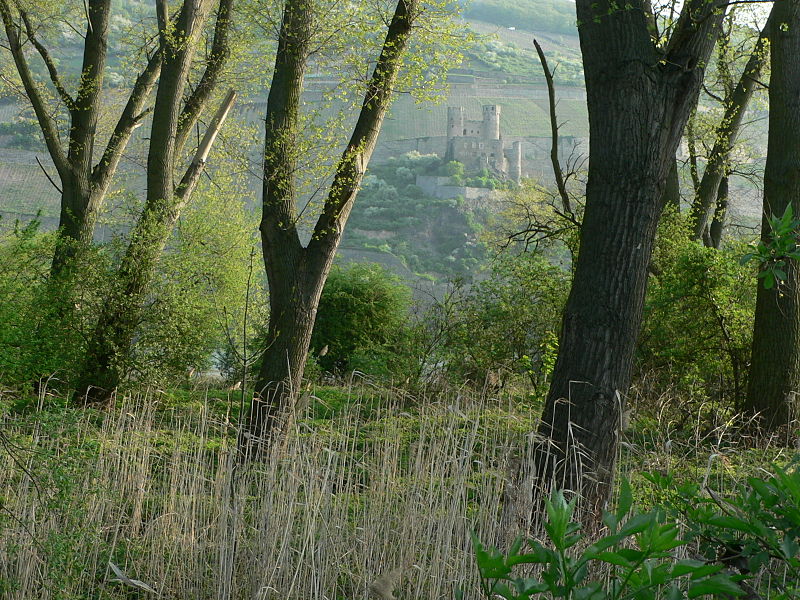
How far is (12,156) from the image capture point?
67688mm

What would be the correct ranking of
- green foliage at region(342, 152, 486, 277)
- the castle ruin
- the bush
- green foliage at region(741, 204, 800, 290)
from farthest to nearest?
the castle ruin, green foliage at region(342, 152, 486, 277), the bush, green foliage at region(741, 204, 800, 290)

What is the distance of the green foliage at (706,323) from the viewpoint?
23.7 ft

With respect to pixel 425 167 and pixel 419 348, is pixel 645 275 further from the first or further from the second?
pixel 425 167

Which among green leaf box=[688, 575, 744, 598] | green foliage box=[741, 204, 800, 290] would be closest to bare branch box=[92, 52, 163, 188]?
green foliage box=[741, 204, 800, 290]

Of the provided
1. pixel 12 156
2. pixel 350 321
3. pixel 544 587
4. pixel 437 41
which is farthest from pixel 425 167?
pixel 544 587

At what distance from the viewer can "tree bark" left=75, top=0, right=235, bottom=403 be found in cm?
803

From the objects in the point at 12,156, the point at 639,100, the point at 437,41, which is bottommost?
the point at 12,156

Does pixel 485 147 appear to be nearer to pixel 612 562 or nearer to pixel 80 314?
pixel 80 314

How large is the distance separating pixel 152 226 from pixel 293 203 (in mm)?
2497

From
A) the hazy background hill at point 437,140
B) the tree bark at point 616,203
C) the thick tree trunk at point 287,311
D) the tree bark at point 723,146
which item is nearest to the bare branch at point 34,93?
the thick tree trunk at point 287,311

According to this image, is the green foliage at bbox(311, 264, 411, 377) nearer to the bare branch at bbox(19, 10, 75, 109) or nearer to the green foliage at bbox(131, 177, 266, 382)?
the green foliage at bbox(131, 177, 266, 382)

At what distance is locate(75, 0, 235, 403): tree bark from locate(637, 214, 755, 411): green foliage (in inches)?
197

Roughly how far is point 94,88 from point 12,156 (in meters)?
65.3

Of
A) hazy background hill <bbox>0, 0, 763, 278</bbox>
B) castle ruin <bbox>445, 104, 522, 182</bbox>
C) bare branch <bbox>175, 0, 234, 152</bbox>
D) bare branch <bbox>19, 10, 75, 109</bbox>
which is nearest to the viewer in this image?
bare branch <bbox>19, 10, 75, 109</bbox>
